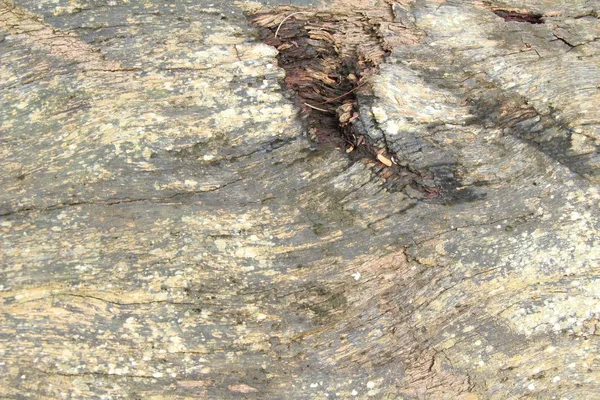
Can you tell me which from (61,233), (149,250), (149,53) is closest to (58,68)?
(149,53)

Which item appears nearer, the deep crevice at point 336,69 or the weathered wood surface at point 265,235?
the weathered wood surface at point 265,235

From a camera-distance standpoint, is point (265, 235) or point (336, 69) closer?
point (265, 235)

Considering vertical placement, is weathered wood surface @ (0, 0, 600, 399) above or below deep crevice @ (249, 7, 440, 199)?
below

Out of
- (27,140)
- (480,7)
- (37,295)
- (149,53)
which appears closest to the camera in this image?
(37,295)

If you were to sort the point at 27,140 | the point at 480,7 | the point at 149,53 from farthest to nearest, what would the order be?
the point at 480,7 < the point at 149,53 < the point at 27,140

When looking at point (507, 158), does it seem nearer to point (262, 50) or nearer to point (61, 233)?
point (262, 50)

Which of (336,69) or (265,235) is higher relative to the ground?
(336,69)

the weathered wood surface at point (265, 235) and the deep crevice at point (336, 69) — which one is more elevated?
the deep crevice at point (336, 69)

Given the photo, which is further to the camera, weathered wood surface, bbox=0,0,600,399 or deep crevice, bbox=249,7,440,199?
deep crevice, bbox=249,7,440,199
